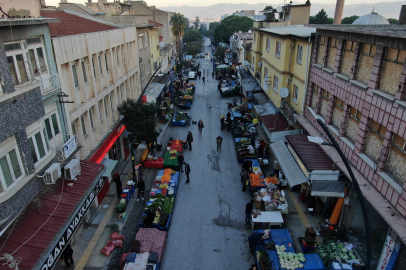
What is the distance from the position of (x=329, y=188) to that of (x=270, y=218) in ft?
10.5

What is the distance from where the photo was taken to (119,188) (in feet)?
52.8

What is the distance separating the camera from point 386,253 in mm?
9734

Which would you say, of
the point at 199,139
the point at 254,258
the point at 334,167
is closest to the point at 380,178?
the point at 334,167

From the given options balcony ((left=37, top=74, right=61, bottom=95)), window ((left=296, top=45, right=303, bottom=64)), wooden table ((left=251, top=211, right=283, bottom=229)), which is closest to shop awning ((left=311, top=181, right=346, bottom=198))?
wooden table ((left=251, top=211, right=283, bottom=229))

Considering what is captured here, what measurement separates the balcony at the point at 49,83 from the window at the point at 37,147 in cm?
180

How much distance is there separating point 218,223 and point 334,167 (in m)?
6.57

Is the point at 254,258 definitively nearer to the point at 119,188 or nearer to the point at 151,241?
the point at 151,241

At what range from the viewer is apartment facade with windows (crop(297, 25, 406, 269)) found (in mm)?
9055

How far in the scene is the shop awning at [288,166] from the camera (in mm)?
13953

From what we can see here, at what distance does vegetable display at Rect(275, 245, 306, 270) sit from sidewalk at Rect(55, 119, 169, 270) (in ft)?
23.3

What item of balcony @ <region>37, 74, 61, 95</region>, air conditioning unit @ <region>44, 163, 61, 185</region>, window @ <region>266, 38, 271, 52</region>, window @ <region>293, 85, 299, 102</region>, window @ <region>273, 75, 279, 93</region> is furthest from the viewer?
window @ <region>266, 38, 271, 52</region>

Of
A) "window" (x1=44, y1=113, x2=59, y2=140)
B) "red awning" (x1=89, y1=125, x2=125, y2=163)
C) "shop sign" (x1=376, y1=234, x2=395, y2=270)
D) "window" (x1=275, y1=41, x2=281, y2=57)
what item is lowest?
"shop sign" (x1=376, y1=234, x2=395, y2=270)

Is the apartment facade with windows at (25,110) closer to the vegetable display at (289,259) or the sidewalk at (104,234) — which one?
the sidewalk at (104,234)

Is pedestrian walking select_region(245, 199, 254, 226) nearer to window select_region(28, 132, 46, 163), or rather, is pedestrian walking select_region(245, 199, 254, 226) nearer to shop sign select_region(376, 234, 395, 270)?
shop sign select_region(376, 234, 395, 270)
